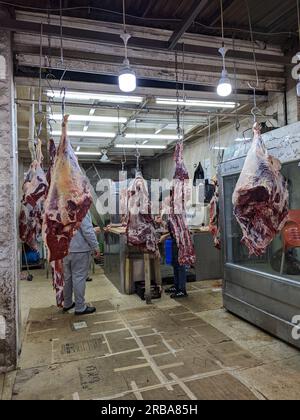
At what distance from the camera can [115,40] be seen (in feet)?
9.78

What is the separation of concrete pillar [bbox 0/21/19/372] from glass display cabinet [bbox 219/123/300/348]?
8.49 ft

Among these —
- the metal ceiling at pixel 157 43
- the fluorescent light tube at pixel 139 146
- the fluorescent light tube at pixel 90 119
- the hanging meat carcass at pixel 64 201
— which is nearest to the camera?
the hanging meat carcass at pixel 64 201

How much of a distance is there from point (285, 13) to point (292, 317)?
10.3 feet

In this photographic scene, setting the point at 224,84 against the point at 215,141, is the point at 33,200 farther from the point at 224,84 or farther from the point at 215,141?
the point at 215,141

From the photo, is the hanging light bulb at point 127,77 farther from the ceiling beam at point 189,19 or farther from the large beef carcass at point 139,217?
the large beef carcass at point 139,217

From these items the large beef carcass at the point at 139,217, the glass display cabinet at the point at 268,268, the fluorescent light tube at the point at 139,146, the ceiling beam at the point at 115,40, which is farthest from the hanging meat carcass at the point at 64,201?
the fluorescent light tube at the point at 139,146

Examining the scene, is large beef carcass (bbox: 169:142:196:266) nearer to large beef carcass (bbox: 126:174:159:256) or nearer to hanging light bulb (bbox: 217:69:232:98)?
large beef carcass (bbox: 126:174:159:256)

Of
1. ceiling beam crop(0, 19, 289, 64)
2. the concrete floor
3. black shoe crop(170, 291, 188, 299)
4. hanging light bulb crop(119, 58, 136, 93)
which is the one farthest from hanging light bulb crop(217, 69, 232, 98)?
black shoe crop(170, 291, 188, 299)

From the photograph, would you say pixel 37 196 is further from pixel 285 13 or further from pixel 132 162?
pixel 132 162

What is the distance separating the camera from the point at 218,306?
15.2 feet

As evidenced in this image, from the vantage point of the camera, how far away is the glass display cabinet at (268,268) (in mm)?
3129

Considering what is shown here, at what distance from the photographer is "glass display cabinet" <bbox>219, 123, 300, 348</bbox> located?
3.13m

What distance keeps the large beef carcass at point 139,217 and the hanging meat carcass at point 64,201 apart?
1914 mm

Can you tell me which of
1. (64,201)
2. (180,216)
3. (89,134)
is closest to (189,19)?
(64,201)
